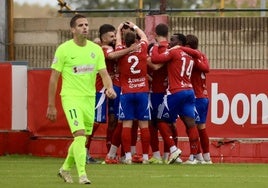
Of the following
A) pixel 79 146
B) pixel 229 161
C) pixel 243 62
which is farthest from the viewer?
pixel 243 62

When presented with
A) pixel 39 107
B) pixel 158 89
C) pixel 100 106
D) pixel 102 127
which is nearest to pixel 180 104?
pixel 158 89

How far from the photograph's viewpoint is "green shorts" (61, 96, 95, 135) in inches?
651

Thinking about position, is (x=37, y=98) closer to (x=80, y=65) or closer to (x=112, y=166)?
(x=112, y=166)

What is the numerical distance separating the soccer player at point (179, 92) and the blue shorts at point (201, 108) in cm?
45

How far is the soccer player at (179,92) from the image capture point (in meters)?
21.1

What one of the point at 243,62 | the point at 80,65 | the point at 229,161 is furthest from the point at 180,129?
the point at 80,65

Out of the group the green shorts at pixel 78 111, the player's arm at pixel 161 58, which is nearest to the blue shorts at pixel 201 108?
the player's arm at pixel 161 58

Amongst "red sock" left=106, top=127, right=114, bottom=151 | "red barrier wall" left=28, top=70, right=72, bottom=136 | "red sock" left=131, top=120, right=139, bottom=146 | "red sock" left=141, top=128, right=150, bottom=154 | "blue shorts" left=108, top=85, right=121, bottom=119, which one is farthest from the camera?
"red barrier wall" left=28, top=70, right=72, bottom=136

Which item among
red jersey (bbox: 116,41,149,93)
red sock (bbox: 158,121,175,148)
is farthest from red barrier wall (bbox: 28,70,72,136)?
red jersey (bbox: 116,41,149,93)

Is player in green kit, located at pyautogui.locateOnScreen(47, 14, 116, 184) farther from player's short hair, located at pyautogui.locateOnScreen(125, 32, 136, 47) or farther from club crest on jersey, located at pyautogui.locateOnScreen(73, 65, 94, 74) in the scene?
player's short hair, located at pyautogui.locateOnScreen(125, 32, 136, 47)

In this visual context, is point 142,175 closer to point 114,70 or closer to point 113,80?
point 113,80

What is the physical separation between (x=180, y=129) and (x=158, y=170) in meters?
3.56

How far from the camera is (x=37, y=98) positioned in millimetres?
23703

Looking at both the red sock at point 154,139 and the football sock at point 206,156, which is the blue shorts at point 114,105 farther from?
the football sock at point 206,156
